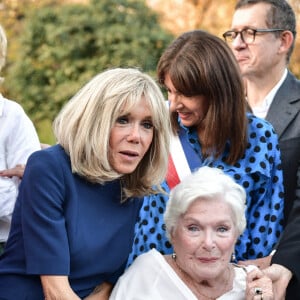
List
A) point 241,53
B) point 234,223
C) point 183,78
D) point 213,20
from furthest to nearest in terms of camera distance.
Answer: point 213,20
point 241,53
point 183,78
point 234,223

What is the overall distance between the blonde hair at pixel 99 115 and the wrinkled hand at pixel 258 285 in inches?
28.4

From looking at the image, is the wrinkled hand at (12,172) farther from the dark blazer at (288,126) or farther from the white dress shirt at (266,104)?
the white dress shirt at (266,104)

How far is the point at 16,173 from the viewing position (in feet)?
12.9

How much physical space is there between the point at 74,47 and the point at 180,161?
26.6ft

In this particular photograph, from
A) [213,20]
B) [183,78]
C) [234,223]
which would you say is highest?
[183,78]

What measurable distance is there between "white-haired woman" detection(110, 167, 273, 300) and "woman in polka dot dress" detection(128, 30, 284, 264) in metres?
0.30

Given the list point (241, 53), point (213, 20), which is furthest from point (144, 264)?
point (213, 20)

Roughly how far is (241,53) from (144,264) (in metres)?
1.83

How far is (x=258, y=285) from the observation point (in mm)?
3465

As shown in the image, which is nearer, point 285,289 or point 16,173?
point 285,289

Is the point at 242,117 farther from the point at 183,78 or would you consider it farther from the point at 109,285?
the point at 109,285

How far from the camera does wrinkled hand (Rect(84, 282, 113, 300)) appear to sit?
3494 millimetres

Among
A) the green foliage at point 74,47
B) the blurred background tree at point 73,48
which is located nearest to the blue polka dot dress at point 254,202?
the blurred background tree at point 73,48

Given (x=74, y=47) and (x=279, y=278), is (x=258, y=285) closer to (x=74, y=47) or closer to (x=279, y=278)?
(x=279, y=278)
